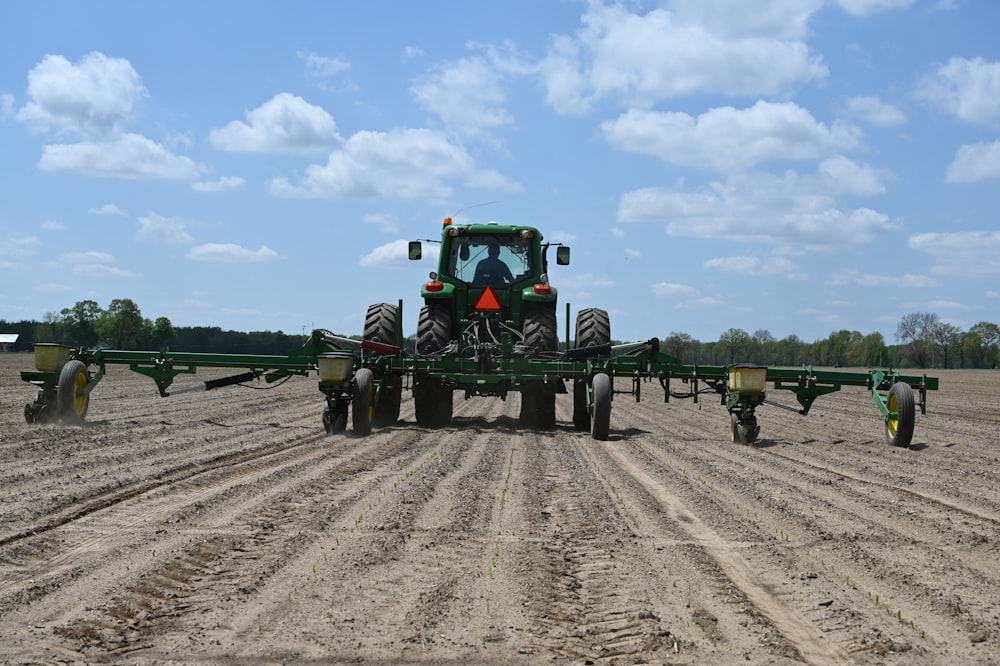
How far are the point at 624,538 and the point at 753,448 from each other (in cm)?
597

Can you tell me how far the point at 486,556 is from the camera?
15.9ft

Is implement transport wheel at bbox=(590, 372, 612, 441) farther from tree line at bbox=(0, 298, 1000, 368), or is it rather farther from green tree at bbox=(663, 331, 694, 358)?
tree line at bbox=(0, 298, 1000, 368)

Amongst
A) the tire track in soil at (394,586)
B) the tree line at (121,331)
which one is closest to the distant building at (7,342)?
the tree line at (121,331)

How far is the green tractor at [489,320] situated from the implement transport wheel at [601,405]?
73 cm

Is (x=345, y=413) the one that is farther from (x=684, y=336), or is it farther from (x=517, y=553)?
(x=684, y=336)

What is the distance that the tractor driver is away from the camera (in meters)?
13.4

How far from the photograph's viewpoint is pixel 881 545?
5.26 metres

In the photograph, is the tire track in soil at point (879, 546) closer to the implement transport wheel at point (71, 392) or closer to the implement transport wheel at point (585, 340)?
the implement transport wheel at point (585, 340)

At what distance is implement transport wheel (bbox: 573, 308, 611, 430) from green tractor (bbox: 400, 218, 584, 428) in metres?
0.28

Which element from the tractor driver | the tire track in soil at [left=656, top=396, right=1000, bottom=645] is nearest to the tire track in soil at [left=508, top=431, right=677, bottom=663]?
the tire track in soil at [left=656, top=396, right=1000, bottom=645]

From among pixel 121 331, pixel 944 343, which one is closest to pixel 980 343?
pixel 944 343

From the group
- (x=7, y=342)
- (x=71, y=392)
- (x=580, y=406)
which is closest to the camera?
(x=71, y=392)

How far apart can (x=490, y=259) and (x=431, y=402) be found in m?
2.28

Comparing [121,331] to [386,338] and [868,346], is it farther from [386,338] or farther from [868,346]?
[868,346]
